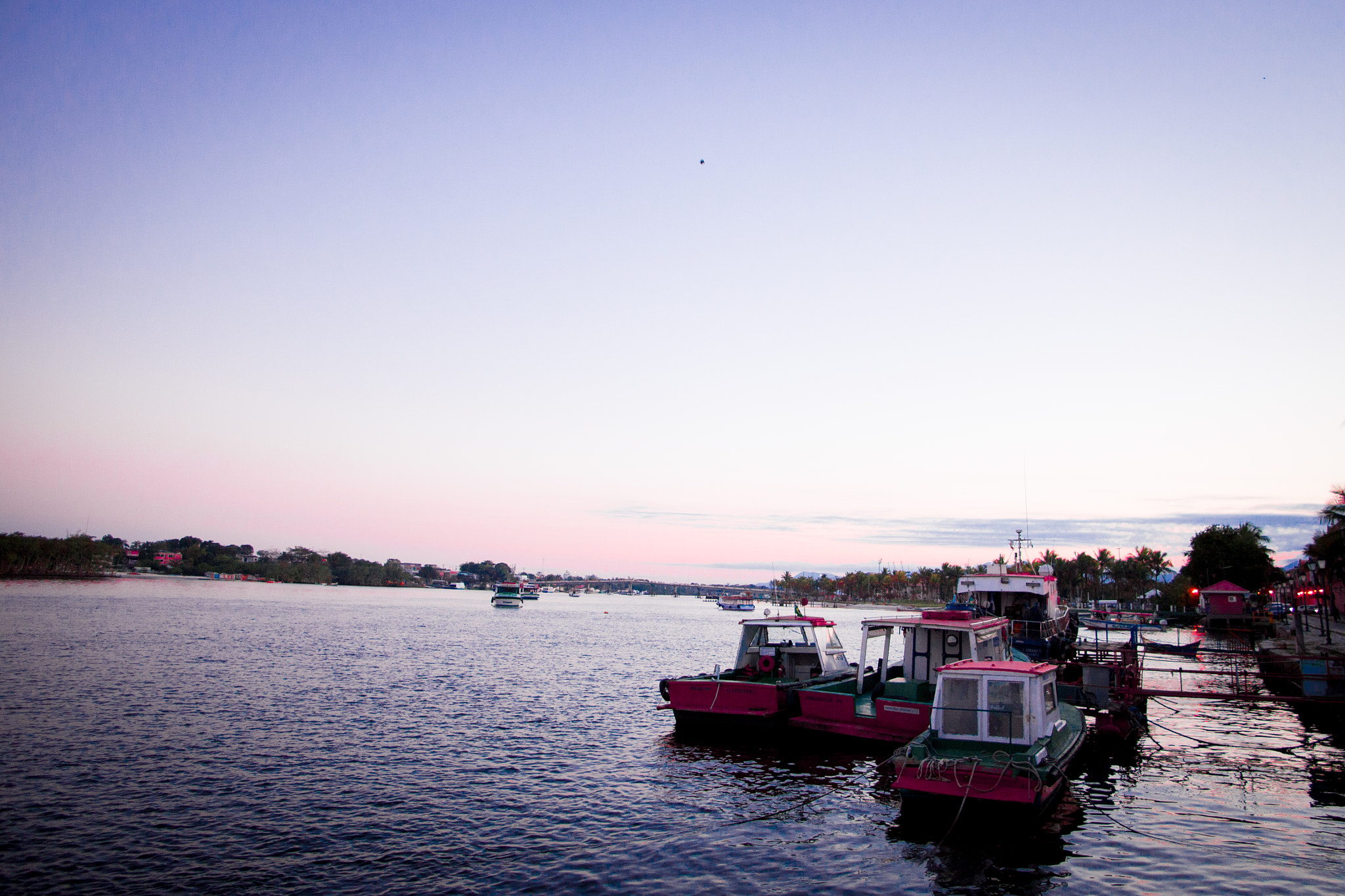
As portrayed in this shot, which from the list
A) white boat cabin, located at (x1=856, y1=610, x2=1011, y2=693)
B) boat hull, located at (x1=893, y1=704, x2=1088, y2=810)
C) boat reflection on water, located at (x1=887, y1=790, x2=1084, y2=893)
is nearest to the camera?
boat reflection on water, located at (x1=887, y1=790, x2=1084, y2=893)

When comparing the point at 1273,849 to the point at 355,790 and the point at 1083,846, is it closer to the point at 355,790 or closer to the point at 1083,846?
the point at 1083,846

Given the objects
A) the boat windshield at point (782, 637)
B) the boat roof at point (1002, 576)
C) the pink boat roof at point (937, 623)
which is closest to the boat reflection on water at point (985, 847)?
the pink boat roof at point (937, 623)

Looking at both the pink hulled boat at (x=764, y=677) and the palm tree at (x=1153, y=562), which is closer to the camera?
the pink hulled boat at (x=764, y=677)

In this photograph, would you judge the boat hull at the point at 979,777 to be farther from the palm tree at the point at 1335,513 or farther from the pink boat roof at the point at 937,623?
the palm tree at the point at 1335,513

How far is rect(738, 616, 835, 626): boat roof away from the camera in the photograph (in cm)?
3056

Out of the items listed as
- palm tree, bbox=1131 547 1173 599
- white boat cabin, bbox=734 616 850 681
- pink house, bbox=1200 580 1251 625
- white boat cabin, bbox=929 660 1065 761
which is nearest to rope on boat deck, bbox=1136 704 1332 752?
white boat cabin, bbox=734 616 850 681

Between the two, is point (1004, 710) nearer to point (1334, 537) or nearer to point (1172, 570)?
point (1334, 537)

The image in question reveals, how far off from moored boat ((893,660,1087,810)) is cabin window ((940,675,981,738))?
0.05ft

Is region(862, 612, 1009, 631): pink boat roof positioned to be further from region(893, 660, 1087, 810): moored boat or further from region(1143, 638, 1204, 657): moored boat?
region(1143, 638, 1204, 657): moored boat

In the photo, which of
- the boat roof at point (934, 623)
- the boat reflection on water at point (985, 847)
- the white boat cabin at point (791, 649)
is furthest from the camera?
the white boat cabin at point (791, 649)

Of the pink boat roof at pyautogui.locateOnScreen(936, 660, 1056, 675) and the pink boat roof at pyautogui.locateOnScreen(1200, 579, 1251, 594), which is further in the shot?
the pink boat roof at pyautogui.locateOnScreen(1200, 579, 1251, 594)

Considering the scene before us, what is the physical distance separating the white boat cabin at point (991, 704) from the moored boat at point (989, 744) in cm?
2

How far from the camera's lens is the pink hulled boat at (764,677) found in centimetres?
2631

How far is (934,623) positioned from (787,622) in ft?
22.4
